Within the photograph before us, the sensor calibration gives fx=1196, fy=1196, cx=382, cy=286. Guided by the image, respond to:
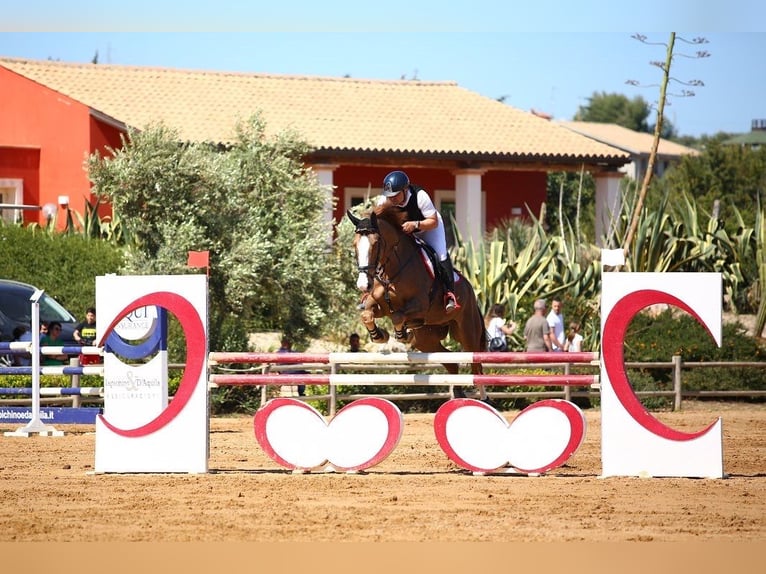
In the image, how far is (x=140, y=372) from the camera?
30.5ft

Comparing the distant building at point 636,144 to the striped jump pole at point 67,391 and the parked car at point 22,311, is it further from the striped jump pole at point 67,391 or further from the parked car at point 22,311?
the striped jump pole at point 67,391

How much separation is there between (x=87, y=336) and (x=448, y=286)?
675 cm

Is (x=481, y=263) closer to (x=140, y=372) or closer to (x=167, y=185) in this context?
(x=167, y=185)

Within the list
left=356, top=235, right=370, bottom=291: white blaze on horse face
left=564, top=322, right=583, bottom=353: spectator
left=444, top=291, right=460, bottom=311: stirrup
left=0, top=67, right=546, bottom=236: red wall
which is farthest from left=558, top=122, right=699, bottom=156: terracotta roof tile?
left=356, top=235, right=370, bottom=291: white blaze on horse face

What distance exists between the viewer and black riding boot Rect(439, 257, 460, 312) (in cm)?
967

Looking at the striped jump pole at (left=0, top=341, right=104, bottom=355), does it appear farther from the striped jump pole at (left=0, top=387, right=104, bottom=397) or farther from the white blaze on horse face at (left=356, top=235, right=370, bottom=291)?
the white blaze on horse face at (left=356, top=235, right=370, bottom=291)

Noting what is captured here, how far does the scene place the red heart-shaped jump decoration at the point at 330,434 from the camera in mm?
8797

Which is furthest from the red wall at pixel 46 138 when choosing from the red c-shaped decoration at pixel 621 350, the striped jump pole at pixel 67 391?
the red c-shaped decoration at pixel 621 350

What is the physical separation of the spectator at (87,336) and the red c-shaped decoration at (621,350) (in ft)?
25.3

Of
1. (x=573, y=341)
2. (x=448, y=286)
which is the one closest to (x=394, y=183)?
(x=448, y=286)

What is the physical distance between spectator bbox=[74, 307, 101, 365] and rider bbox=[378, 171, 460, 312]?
613 cm

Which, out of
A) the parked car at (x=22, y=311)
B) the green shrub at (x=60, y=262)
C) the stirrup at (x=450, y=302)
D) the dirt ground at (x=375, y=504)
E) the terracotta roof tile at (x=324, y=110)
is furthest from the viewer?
the terracotta roof tile at (x=324, y=110)

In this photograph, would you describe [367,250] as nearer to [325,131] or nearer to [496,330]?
[496,330]

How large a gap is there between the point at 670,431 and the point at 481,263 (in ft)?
33.5
